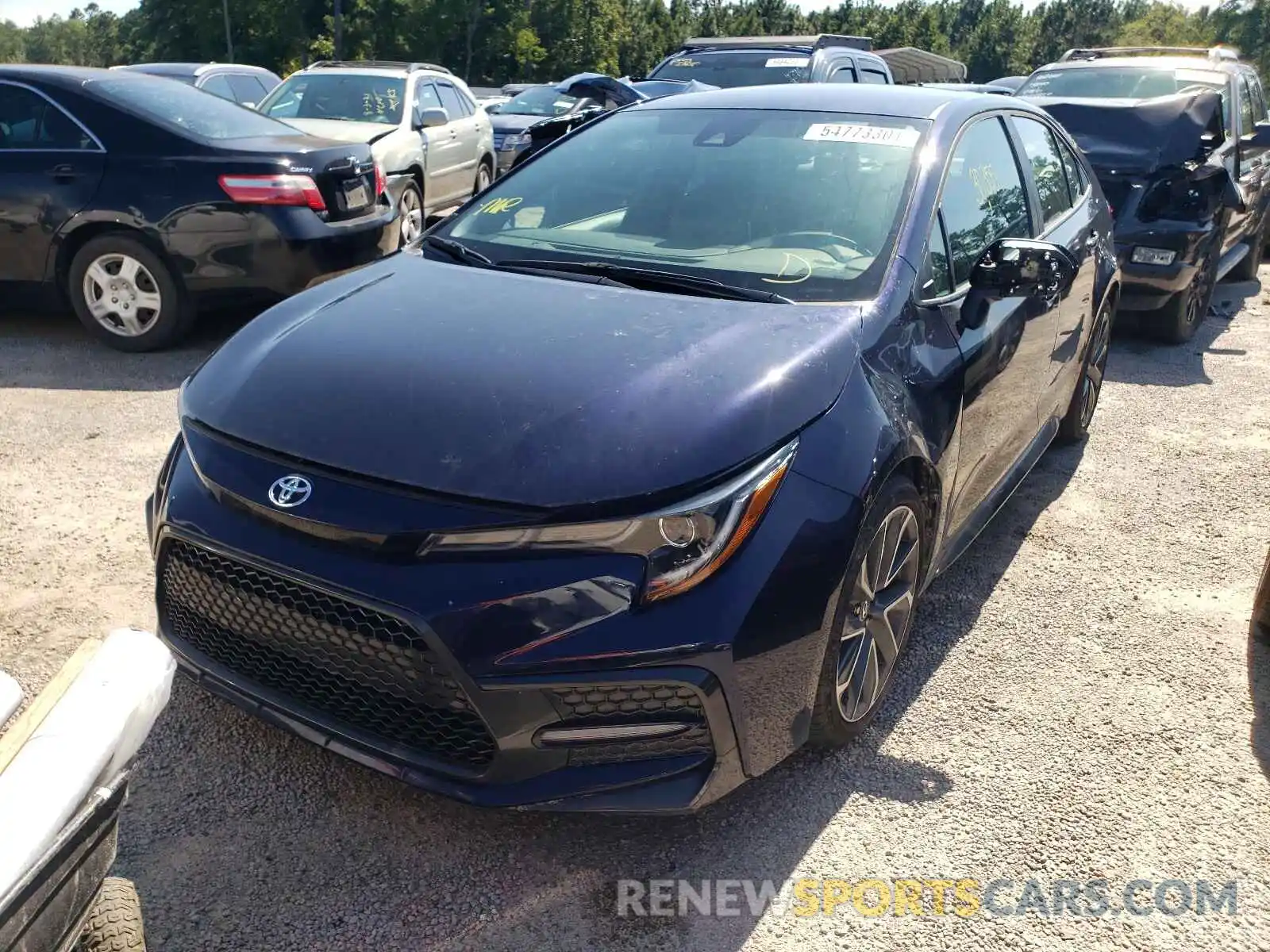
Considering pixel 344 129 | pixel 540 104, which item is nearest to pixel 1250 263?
pixel 344 129

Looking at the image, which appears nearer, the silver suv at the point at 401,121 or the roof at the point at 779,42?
the silver suv at the point at 401,121

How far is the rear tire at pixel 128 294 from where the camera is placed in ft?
19.2

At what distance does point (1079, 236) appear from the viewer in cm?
441

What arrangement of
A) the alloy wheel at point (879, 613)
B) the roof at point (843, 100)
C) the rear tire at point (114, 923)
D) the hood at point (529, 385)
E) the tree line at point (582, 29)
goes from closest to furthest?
the rear tire at point (114, 923)
the hood at point (529, 385)
the alloy wheel at point (879, 613)
the roof at point (843, 100)
the tree line at point (582, 29)

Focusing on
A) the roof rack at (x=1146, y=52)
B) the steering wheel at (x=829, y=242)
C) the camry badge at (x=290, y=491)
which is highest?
the roof rack at (x=1146, y=52)

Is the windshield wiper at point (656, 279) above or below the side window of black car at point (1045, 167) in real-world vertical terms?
below

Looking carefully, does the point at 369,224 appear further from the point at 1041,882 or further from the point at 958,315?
the point at 1041,882

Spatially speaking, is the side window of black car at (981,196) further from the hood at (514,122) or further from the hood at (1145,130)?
the hood at (514,122)

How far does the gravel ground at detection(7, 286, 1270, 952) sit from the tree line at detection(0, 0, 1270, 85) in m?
48.7

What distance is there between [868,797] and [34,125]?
586cm

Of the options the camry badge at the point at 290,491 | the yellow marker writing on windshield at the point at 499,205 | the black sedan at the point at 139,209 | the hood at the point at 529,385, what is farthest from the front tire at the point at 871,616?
the black sedan at the point at 139,209

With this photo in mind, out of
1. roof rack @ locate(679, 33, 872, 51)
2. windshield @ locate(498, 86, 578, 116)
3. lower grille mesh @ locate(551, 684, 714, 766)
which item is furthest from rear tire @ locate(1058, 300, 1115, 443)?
windshield @ locate(498, 86, 578, 116)

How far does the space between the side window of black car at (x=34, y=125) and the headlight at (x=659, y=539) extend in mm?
5026

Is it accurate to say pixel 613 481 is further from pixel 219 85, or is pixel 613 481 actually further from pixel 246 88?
pixel 246 88
